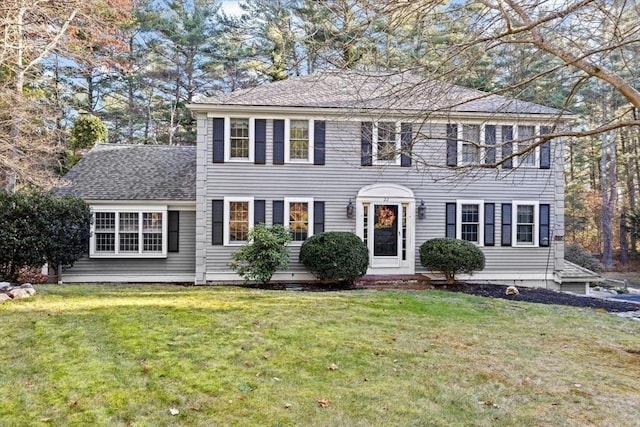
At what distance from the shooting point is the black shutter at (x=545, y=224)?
12.8m

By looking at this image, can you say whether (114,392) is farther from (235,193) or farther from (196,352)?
(235,193)

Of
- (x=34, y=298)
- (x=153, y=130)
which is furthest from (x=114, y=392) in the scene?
(x=153, y=130)

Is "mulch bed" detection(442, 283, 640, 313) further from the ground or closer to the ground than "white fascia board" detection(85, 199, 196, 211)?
closer to the ground

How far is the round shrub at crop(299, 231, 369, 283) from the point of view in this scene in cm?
1092

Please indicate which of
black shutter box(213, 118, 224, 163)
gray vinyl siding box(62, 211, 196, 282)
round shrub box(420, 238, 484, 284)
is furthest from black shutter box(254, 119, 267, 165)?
round shrub box(420, 238, 484, 284)

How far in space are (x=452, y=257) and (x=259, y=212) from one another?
213 inches

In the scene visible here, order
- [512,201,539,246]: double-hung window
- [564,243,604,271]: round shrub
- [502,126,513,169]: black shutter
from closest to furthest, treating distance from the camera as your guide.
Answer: [502,126,513,169]: black shutter, [512,201,539,246]: double-hung window, [564,243,604,271]: round shrub

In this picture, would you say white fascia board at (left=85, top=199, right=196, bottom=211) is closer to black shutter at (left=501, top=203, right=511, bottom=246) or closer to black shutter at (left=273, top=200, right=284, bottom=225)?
black shutter at (left=273, top=200, right=284, bottom=225)

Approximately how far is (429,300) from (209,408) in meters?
6.18

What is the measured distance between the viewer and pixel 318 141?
12.1 meters

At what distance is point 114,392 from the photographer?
Answer: 341cm

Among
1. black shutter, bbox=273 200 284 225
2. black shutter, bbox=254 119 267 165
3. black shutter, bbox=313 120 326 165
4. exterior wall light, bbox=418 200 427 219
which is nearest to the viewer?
black shutter, bbox=254 119 267 165

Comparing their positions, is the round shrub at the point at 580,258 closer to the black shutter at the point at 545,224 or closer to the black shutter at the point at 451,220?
the black shutter at the point at 545,224

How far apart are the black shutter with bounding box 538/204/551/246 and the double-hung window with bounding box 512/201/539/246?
15cm
